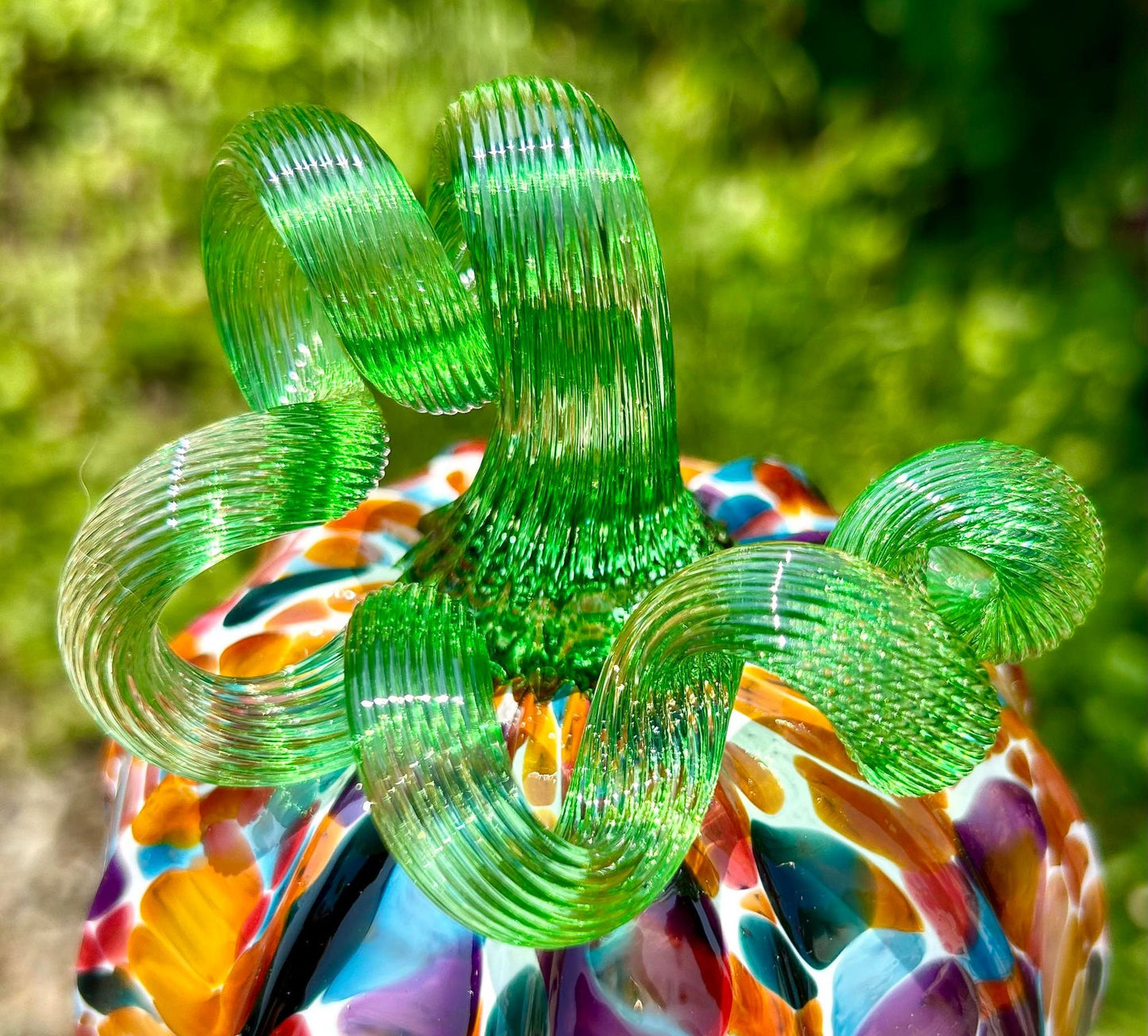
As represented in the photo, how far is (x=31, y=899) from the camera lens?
1024 mm

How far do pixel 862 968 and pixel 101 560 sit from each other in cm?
35

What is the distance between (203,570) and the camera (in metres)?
0.43

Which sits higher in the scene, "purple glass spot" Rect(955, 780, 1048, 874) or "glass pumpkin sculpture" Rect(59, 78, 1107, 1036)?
"glass pumpkin sculpture" Rect(59, 78, 1107, 1036)

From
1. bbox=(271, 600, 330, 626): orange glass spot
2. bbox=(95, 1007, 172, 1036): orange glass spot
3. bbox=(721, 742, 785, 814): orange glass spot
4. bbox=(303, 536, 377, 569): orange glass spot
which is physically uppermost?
bbox=(303, 536, 377, 569): orange glass spot

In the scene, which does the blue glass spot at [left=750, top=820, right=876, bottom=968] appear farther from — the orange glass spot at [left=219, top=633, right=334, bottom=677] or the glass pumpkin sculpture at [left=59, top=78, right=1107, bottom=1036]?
the orange glass spot at [left=219, top=633, right=334, bottom=677]

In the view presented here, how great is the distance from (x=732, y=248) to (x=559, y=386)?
639 mm

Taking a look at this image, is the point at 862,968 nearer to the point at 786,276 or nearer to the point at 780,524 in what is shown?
the point at 780,524

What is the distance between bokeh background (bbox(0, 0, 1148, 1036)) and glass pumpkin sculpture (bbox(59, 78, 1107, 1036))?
49 cm

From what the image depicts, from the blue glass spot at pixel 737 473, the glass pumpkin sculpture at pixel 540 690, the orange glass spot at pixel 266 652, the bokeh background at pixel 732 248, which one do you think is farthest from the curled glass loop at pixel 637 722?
the bokeh background at pixel 732 248

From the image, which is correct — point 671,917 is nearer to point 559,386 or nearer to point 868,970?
point 868,970

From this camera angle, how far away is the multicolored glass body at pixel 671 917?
49 centimetres

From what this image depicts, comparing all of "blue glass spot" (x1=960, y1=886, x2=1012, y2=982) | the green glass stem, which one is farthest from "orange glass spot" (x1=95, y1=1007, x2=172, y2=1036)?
"blue glass spot" (x1=960, y1=886, x2=1012, y2=982)

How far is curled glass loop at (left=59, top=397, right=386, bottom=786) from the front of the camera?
40 cm

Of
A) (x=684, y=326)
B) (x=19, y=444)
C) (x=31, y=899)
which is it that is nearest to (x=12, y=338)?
(x=19, y=444)
